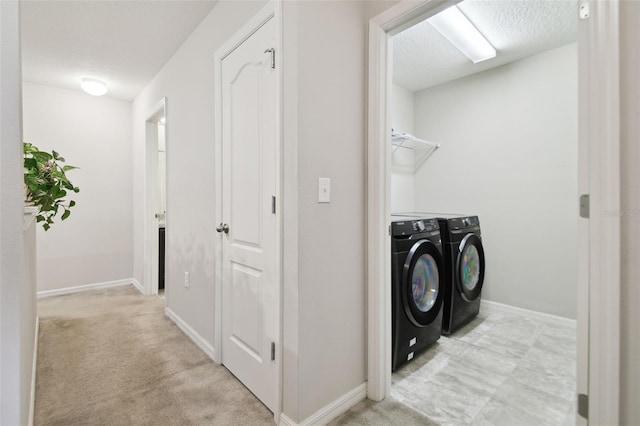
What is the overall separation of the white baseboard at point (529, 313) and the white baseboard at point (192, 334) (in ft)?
8.53

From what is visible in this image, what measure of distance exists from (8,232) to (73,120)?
3704 millimetres

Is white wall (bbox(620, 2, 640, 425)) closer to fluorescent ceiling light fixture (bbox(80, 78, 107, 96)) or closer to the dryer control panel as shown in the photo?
the dryer control panel

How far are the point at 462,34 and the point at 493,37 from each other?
1.10 ft

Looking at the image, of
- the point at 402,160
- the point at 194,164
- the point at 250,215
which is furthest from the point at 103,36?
the point at 402,160

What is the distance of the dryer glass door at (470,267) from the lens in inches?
91.9

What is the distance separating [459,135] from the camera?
10.3ft

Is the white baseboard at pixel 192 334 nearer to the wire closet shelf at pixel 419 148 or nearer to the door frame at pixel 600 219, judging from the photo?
the door frame at pixel 600 219

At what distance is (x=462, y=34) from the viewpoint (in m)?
2.25

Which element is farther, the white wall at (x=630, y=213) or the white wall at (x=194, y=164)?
the white wall at (x=194, y=164)

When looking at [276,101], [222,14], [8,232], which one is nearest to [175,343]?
[8,232]

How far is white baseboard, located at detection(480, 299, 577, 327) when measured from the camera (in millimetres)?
2513

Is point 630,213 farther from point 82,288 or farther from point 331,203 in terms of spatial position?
point 82,288

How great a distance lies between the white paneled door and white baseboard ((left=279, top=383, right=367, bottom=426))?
0.56ft

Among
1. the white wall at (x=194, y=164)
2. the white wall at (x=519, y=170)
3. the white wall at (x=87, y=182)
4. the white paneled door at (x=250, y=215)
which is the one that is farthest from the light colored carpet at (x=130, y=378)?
the white wall at (x=519, y=170)
